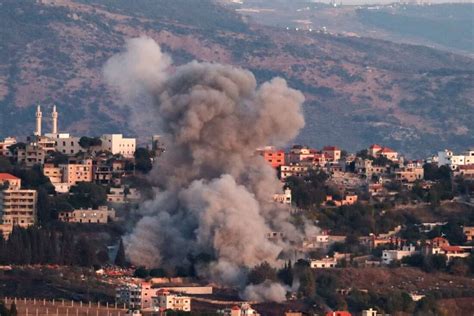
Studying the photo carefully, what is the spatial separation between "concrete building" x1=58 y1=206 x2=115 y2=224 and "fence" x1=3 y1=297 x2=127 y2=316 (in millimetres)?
14801

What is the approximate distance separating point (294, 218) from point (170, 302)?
1595 cm

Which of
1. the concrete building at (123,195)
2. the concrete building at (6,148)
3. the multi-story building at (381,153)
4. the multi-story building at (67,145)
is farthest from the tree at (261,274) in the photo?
the multi-story building at (381,153)

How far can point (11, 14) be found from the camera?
19750 cm

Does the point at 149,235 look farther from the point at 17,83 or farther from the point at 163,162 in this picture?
the point at 17,83

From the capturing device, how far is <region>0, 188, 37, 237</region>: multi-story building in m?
108

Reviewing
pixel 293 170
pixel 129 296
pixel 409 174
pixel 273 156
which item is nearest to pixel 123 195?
pixel 293 170

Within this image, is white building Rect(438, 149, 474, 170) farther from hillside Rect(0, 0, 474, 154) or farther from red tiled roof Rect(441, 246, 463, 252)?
hillside Rect(0, 0, 474, 154)

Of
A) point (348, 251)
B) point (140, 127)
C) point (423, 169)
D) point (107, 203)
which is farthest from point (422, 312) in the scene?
point (140, 127)

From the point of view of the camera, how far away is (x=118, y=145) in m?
127

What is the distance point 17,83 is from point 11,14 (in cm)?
917

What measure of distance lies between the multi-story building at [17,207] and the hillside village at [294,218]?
35mm

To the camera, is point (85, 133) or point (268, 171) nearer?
point (268, 171)

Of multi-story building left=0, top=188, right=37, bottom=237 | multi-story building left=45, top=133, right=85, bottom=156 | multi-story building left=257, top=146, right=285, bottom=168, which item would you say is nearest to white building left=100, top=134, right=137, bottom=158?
multi-story building left=45, top=133, right=85, bottom=156

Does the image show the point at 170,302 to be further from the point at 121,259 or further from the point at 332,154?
the point at 332,154
